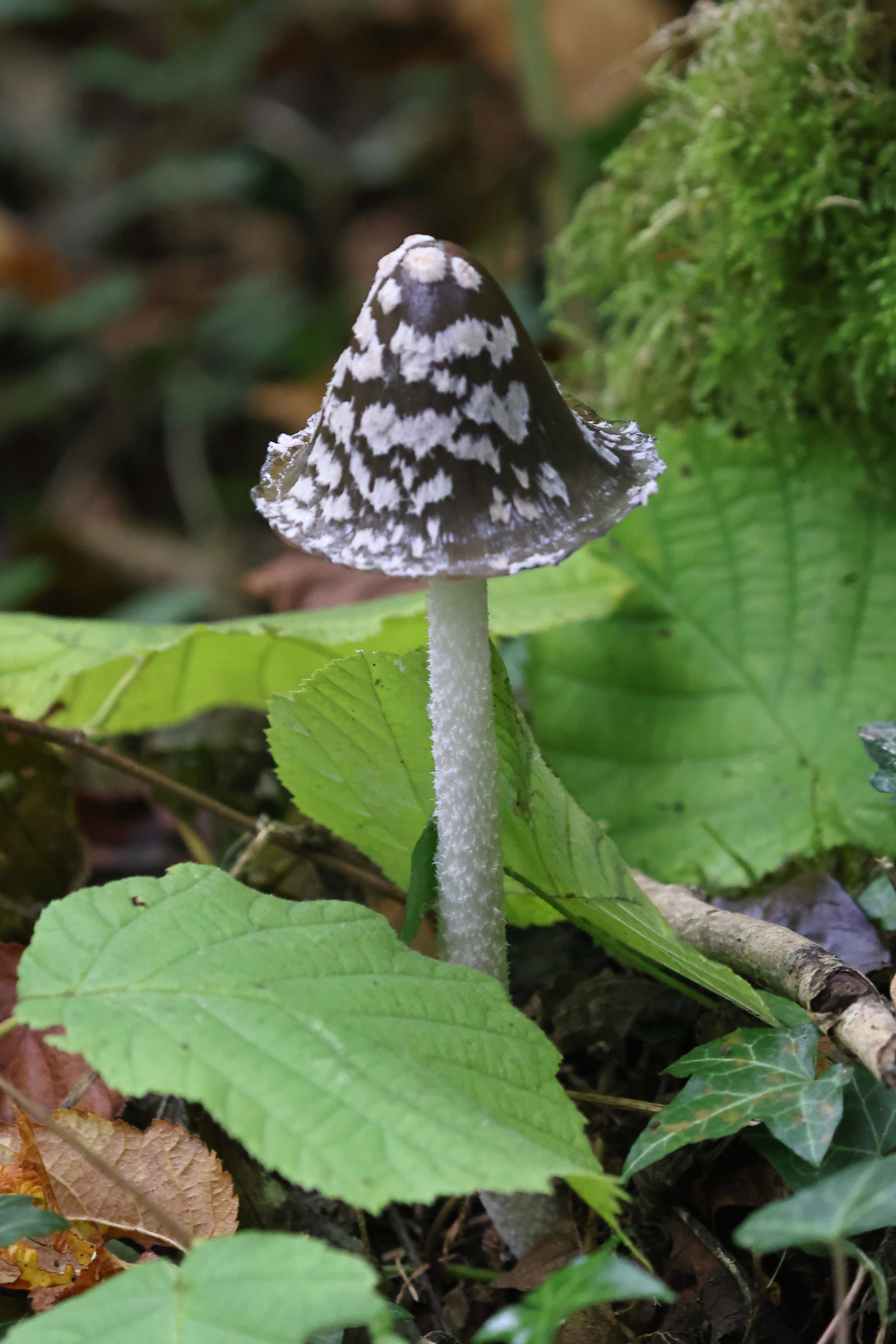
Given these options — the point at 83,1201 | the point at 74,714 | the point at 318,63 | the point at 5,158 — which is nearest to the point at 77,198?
the point at 5,158

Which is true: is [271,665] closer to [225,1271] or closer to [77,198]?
[225,1271]

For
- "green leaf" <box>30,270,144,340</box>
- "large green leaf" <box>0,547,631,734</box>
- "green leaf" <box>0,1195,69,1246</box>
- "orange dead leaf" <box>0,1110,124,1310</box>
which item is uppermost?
"green leaf" <box>30,270,144,340</box>

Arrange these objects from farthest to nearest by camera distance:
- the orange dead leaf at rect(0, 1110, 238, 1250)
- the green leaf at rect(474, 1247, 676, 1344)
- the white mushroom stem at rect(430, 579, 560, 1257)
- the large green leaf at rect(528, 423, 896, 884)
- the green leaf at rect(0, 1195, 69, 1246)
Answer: the large green leaf at rect(528, 423, 896, 884) → the orange dead leaf at rect(0, 1110, 238, 1250) → the white mushroom stem at rect(430, 579, 560, 1257) → the green leaf at rect(0, 1195, 69, 1246) → the green leaf at rect(474, 1247, 676, 1344)

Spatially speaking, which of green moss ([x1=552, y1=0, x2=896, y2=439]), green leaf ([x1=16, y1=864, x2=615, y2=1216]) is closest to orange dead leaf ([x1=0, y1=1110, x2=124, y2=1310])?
green leaf ([x1=16, y1=864, x2=615, y2=1216])

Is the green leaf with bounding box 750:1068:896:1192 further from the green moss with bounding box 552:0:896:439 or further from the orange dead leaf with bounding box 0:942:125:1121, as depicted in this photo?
the green moss with bounding box 552:0:896:439

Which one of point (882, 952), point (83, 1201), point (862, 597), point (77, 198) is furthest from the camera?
point (77, 198)

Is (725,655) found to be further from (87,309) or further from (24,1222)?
(87,309)
